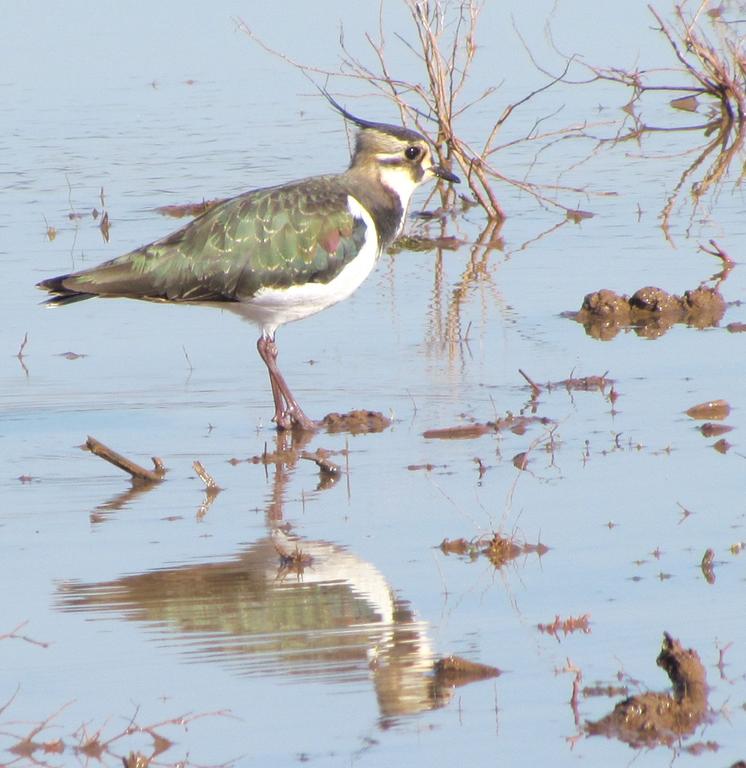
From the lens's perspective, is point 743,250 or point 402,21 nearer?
point 743,250

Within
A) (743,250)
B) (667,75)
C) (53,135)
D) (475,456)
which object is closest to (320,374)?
(475,456)

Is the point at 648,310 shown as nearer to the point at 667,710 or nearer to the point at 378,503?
the point at 378,503

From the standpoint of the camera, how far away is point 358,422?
8.72 m

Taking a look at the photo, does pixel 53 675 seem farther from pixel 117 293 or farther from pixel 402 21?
pixel 402 21

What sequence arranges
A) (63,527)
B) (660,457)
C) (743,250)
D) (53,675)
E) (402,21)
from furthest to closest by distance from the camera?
(402,21)
(743,250)
(660,457)
(63,527)
(53,675)

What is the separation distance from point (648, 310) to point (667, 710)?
18.5 ft

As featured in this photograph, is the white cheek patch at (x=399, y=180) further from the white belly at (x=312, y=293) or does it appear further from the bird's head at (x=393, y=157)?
the white belly at (x=312, y=293)

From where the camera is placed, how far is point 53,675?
18.4ft

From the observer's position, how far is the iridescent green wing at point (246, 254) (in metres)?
9.05

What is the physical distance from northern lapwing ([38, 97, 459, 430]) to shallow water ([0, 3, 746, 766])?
57 centimetres

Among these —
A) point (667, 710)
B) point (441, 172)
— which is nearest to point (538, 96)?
point (441, 172)

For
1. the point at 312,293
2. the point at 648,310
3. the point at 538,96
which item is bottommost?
the point at 648,310

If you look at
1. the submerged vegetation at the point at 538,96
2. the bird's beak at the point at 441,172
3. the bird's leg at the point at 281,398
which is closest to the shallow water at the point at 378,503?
the bird's leg at the point at 281,398

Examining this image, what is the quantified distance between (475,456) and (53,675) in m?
2.95
